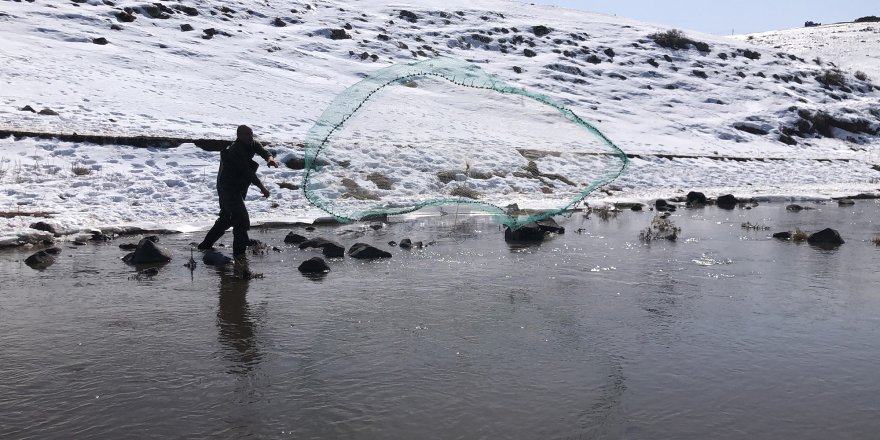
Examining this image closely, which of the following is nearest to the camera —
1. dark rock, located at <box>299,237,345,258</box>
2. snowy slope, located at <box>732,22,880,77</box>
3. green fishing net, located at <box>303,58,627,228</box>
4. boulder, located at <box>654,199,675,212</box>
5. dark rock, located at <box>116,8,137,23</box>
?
dark rock, located at <box>299,237,345,258</box>

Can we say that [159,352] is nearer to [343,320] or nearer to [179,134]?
[343,320]

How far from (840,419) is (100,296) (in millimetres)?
7666

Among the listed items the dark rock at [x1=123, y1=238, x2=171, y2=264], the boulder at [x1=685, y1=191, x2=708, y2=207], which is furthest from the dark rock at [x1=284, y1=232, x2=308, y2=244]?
the boulder at [x1=685, y1=191, x2=708, y2=207]

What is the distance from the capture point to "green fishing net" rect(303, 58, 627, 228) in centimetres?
1345

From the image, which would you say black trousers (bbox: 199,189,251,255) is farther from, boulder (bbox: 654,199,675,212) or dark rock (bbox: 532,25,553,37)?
dark rock (bbox: 532,25,553,37)

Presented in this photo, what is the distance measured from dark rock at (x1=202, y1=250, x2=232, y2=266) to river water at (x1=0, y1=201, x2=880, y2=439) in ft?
1.10

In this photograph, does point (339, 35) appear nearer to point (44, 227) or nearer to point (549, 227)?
point (549, 227)

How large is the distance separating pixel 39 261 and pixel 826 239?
533 inches

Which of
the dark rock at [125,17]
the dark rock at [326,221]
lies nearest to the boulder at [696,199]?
the dark rock at [326,221]

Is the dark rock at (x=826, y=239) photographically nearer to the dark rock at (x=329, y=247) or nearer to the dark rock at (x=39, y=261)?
the dark rock at (x=329, y=247)

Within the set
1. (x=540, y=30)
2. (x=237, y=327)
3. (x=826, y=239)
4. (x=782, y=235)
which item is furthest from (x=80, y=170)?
(x=540, y=30)

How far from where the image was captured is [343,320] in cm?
770

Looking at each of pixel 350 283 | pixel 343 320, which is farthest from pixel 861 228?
pixel 343 320

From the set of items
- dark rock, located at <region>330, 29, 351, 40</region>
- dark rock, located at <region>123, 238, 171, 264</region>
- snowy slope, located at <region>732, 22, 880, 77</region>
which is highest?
snowy slope, located at <region>732, 22, 880, 77</region>
